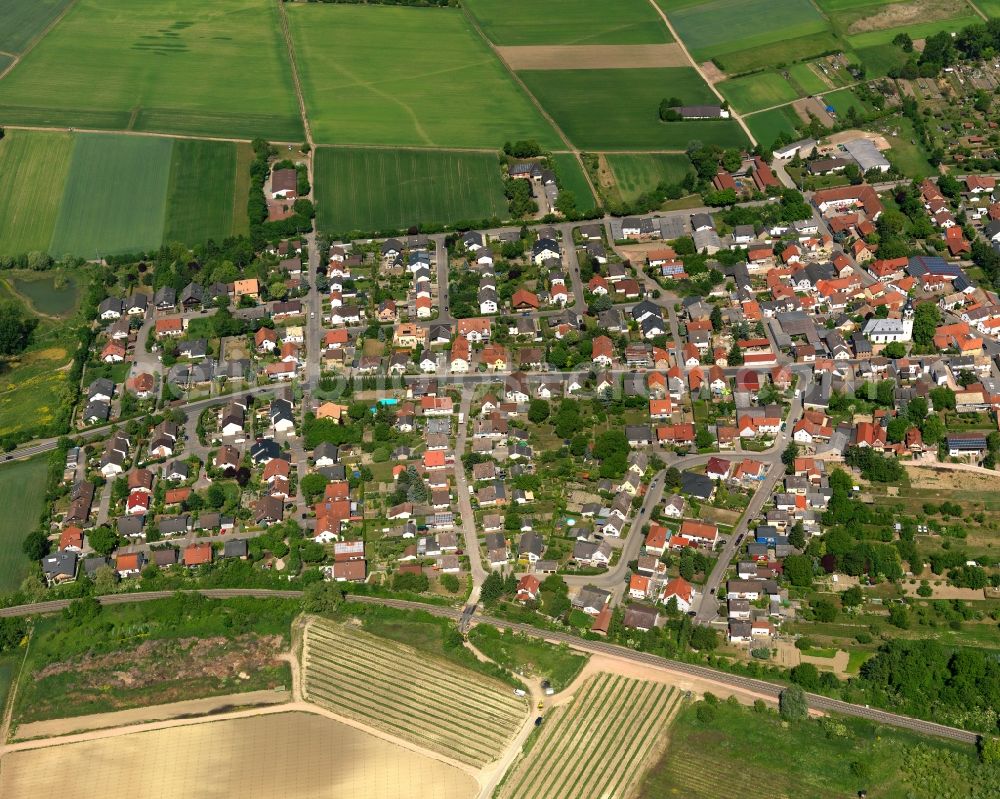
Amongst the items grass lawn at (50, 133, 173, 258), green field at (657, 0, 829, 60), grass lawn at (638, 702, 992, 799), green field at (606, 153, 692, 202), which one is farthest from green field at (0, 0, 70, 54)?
grass lawn at (638, 702, 992, 799)

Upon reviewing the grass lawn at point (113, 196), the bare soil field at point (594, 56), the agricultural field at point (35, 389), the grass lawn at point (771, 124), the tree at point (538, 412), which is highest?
the bare soil field at point (594, 56)

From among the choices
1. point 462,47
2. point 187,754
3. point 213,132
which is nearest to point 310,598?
point 187,754

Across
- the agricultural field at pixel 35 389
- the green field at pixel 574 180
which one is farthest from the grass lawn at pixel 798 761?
the green field at pixel 574 180

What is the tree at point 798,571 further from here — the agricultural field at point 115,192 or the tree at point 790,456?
the agricultural field at point 115,192

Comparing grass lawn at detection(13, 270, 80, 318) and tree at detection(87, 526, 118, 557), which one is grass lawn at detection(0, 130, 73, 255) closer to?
grass lawn at detection(13, 270, 80, 318)

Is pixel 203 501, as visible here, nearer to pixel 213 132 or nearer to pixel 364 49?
pixel 213 132

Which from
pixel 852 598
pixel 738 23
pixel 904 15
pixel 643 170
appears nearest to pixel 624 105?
pixel 643 170

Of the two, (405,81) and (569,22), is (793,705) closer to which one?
(405,81)
